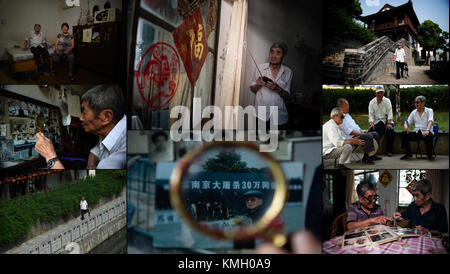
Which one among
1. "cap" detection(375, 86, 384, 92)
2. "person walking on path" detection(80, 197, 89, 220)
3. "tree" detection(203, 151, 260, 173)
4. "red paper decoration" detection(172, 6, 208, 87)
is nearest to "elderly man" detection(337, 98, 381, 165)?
"cap" detection(375, 86, 384, 92)

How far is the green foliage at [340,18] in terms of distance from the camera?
16.4ft

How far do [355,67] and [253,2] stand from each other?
1.51 metres

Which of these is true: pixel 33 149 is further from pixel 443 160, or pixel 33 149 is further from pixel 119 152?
pixel 443 160

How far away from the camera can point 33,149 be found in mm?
4840

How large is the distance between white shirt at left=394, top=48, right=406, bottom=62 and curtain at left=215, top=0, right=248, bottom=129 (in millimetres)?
1952

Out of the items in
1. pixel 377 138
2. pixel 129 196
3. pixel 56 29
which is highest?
pixel 56 29

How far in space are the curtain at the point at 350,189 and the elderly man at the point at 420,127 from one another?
2.17 ft

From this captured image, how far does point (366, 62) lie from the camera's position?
5.07m

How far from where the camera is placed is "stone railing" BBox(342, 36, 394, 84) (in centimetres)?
502

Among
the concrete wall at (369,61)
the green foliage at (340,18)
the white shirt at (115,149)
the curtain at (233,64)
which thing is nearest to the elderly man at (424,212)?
the concrete wall at (369,61)

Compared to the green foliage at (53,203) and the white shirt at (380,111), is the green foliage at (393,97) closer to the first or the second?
the white shirt at (380,111)

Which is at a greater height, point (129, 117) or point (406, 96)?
point (406, 96)

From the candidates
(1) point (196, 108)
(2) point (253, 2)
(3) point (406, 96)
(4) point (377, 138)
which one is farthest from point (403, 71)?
(1) point (196, 108)
